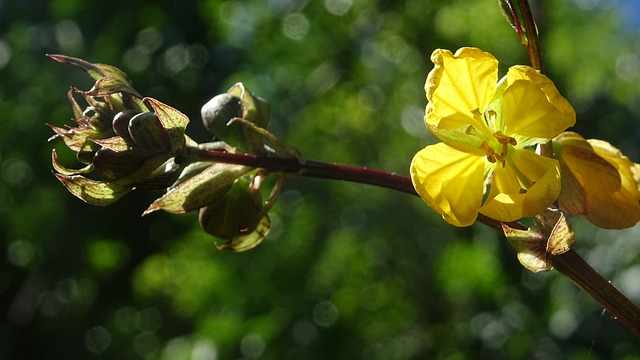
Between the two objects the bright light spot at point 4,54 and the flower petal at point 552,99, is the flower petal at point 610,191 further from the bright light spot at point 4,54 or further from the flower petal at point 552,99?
the bright light spot at point 4,54

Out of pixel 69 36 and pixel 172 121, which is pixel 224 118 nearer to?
pixel 172 121

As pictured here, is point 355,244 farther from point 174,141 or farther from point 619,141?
point 174,141

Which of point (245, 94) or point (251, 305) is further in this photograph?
point (251, 305)

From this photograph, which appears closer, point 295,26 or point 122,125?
point 122,125

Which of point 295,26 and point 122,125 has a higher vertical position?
point 122,125

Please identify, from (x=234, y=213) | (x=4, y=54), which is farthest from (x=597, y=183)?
(x=4, y=54)

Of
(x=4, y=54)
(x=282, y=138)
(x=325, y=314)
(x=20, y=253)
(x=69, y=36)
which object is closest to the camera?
(x=325, y=314)

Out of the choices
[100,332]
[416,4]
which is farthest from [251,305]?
[416,4]

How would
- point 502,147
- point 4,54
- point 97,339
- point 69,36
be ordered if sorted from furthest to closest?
1. point 4,54
2. point 69,36
3. point 97,339
4. point 502,147
